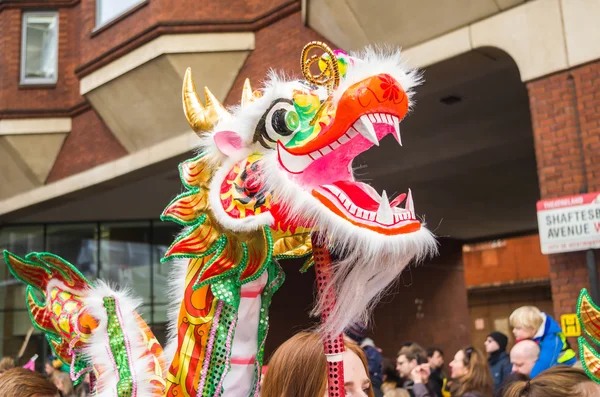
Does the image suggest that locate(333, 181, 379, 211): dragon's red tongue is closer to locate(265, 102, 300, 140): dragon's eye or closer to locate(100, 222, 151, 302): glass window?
locate(265, 102, 300, 140): dragon's eye

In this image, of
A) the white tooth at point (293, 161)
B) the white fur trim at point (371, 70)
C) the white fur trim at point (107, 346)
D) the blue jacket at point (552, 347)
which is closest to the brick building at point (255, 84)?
the blue jacket at point (552, 347)

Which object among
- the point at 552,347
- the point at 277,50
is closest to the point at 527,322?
the point at 552,347

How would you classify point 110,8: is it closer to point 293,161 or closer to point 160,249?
point 160,249

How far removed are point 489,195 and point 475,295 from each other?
10065 mm

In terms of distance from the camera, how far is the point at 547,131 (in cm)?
739

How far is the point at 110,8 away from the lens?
484 inches

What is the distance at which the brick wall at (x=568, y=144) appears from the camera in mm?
7094

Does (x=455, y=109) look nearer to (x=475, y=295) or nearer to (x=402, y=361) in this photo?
(x=402, y=361)

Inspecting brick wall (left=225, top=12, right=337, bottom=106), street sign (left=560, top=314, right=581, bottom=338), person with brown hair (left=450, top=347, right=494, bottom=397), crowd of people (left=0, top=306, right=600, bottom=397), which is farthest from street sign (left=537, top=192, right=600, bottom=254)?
brick wall (left=225, top=12, right=337, bottom=106)

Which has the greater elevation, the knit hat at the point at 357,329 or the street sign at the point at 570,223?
the street sign at the point at 570,223

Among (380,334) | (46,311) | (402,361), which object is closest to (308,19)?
(402,361)

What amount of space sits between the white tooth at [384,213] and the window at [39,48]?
12.8 metres

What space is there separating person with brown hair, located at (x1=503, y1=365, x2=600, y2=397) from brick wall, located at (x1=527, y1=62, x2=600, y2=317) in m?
5.05

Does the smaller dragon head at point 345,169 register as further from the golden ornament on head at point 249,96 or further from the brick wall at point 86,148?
the brick wall at point 86,148
